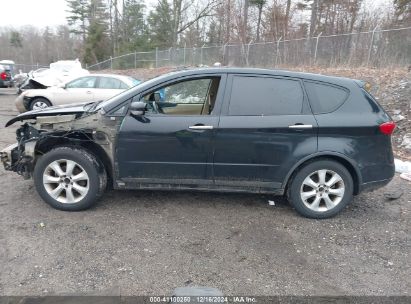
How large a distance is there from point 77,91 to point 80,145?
670 centimetres

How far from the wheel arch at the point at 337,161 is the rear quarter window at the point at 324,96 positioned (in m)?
0.50

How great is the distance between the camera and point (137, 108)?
359cm

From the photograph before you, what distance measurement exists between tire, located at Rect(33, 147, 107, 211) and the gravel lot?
0.16 meters

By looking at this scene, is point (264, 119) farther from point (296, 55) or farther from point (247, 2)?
point (247, 2)

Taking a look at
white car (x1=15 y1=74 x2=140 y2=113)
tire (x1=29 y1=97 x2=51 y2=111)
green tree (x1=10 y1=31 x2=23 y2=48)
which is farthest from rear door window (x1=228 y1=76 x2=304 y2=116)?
green tree (x1=10 y1=31 x2=23 y2=48)

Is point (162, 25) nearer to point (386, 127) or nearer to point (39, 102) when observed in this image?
point (39, 102)

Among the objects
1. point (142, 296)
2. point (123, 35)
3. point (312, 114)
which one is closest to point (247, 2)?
point (123, 35)

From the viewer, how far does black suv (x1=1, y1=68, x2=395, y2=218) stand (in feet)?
12.1

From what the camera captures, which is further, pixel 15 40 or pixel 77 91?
pixel 15 40

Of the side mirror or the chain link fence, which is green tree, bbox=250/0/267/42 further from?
the side mirror

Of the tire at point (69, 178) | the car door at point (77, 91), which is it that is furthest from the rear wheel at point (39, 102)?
the tire at point (69, 178)

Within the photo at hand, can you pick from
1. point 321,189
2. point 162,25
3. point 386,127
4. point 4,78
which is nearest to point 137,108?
point 321,189

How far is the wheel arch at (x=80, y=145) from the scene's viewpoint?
3.82 metres

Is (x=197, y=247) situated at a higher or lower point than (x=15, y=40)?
lower
